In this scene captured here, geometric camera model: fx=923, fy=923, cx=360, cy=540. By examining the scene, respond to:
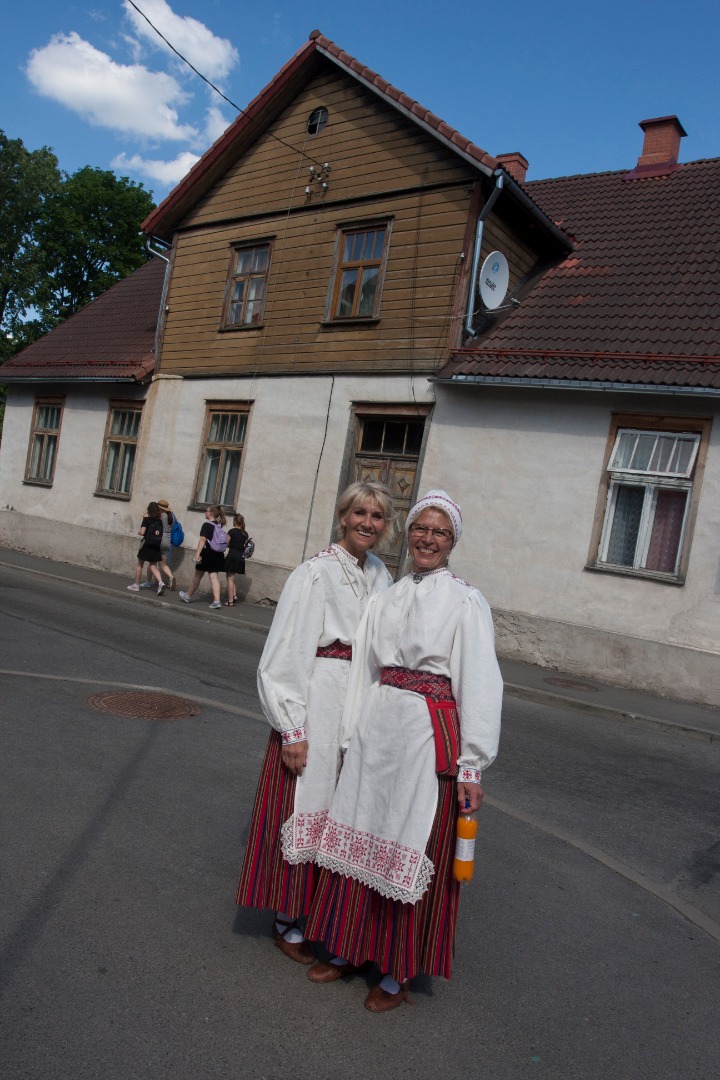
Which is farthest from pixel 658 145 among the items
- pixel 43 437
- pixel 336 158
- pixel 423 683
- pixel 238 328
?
pixel 423 683

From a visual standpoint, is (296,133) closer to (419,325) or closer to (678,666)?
(419,325)

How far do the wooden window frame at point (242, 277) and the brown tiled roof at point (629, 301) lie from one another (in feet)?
15.6

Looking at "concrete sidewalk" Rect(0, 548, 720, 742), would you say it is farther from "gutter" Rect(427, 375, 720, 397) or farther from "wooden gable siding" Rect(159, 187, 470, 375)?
"wooden gable siding" Rect(159, 187, 470, 375)

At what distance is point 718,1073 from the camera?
123 inches

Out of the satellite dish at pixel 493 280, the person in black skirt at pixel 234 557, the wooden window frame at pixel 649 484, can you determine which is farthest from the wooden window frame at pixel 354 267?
the wooden window frame at pixel 649 484

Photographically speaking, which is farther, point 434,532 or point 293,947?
point 293,947

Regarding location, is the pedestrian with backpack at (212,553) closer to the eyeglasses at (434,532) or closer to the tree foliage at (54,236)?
the eyeglasses at (434,532)

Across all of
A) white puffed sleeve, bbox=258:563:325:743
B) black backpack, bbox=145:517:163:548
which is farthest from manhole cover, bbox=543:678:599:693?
white puffed sleeve, bbox=258:563:325:743

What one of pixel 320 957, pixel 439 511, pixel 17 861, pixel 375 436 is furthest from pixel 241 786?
pixel 375 436

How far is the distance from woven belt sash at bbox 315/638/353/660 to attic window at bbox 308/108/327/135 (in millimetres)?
14904

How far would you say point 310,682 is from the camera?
3.45 m

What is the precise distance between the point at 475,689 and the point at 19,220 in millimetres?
39383

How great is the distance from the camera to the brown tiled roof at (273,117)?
14117 millimetres

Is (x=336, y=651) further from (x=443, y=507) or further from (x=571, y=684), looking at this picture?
(x=571, y=684)
